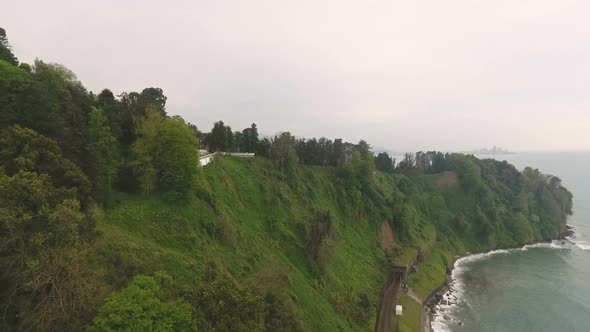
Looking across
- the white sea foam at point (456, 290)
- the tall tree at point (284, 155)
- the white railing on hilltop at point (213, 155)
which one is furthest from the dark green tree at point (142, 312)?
the tall tree at point (284, 155)

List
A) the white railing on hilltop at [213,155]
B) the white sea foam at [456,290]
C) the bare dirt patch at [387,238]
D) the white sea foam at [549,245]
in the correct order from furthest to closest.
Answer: the white sea foam at [549,245] < the bare dirt patch at [387,238] < the white sea foam at [456,290] < the white railing on hilltop at [213,155]

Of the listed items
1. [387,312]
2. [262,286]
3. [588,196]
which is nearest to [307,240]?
[387,312]

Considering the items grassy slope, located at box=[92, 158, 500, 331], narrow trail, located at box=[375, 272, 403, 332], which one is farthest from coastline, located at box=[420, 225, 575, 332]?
narrow trail, located at box=[375, 272, 403, 332]

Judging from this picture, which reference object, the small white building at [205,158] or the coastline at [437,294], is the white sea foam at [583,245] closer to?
the coastline at [437,294]

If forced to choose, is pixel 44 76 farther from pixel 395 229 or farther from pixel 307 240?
pixel 395 229

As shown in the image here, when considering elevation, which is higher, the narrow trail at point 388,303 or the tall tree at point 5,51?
the tall tree at point 5,51

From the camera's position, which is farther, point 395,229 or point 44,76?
point 395,229

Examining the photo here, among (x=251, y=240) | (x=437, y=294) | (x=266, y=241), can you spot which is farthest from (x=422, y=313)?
(x=251, y=240)
